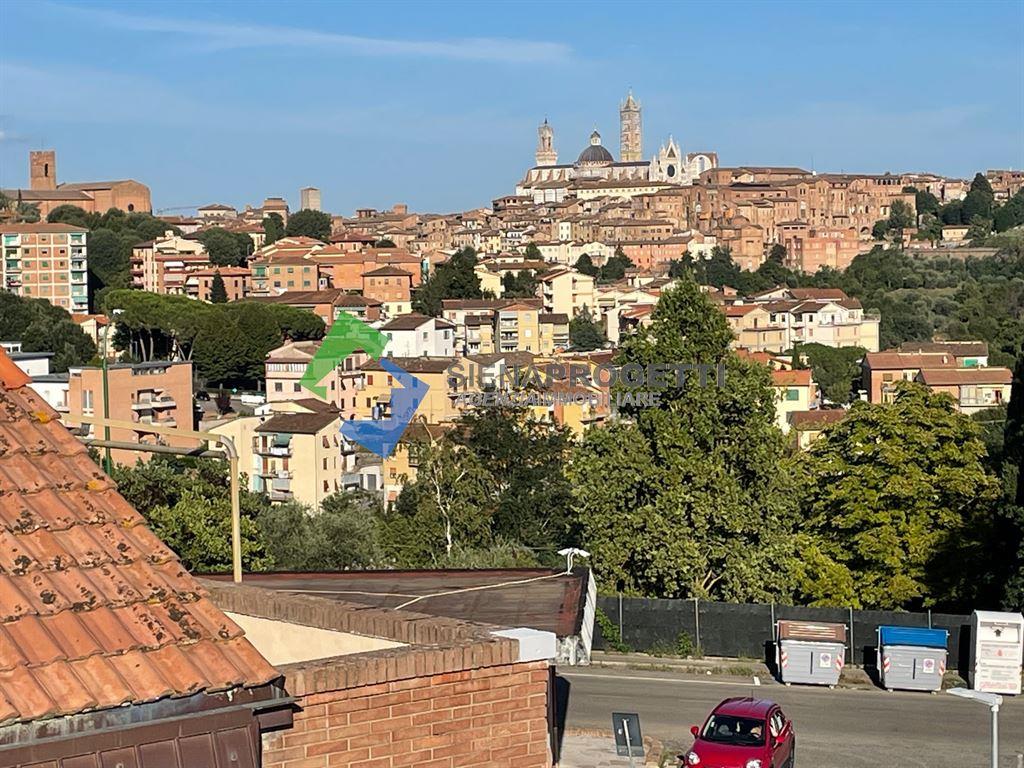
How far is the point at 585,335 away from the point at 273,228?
40901 millimetres

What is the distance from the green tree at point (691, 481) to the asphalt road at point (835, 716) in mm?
4107

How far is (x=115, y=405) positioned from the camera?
43375 mm

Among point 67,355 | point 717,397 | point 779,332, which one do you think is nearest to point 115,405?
point 67,355

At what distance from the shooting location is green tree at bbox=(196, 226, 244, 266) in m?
99.6

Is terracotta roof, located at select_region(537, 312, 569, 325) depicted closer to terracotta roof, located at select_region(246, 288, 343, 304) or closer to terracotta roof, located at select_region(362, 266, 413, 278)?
terracotta roof, located at select_region(246, 288, 343, 304)

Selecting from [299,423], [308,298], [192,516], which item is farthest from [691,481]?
[308,298]

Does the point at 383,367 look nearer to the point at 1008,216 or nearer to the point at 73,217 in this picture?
the point at 73,217

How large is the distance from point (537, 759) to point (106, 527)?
1.61 m

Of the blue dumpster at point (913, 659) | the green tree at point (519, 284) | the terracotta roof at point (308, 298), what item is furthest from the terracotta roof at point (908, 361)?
the blue dumpster at point (913, 659)

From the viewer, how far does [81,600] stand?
326 cm

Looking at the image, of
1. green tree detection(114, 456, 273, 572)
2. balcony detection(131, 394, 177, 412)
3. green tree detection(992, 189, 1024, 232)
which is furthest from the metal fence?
green tree detection(992, 189, 1024, 232)

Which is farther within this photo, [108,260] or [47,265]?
[108,260]

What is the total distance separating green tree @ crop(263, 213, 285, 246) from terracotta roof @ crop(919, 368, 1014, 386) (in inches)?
2376

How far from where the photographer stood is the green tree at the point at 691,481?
19.5 m
